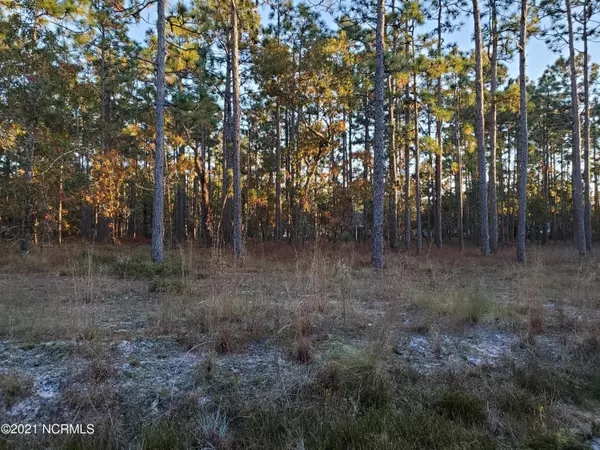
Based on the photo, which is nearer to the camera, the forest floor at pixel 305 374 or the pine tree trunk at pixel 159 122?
the forest floor at pixel 305 374

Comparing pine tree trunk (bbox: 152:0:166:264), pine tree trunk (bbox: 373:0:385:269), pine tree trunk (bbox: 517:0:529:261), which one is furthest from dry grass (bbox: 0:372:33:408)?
pine tree trunk (bbox: 517:0:529:261)

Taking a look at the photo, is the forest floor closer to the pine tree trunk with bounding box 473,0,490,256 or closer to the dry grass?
the dry grass

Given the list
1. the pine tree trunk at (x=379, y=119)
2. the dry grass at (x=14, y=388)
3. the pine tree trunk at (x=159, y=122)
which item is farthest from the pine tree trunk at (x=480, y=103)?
the dry grass at (x=14, y=388)

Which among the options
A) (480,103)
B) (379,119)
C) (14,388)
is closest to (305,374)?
(14,388)

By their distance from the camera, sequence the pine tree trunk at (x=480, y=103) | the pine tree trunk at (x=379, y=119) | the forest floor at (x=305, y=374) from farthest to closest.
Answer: the pine tree trunk at (x=480, y=103) → the pine tree trunk at (x=379, y=119) → the forest floor at (x=305, y=374)

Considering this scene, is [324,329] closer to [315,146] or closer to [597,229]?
[315,146]

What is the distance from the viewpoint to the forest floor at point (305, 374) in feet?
7.30

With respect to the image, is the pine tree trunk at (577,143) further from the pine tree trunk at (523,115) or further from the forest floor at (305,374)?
the forest floor at (305,374)

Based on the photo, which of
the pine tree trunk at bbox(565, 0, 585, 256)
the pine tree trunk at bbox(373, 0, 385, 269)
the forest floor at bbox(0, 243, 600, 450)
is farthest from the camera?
the pine tree trunk at bbox(565, 0, 585, 256)

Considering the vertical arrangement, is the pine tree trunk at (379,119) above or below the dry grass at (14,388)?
above

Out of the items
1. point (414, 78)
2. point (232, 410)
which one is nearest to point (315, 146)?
point (414, 78)

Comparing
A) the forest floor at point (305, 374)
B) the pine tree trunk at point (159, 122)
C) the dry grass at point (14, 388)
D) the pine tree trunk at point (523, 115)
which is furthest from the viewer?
the pine tree trunk at point (523, 115)

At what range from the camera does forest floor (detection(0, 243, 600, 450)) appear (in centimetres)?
222

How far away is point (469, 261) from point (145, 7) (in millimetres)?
13615
